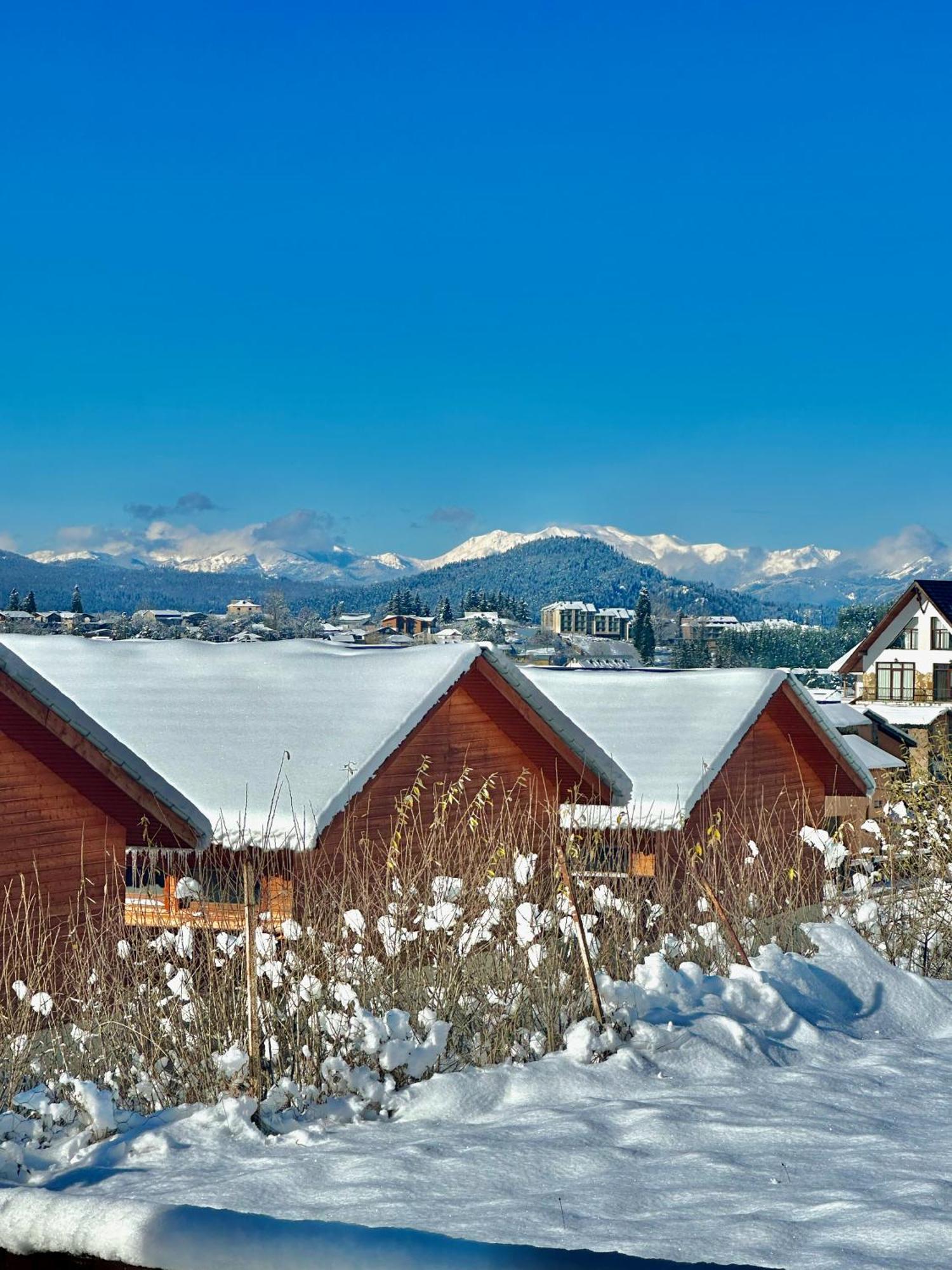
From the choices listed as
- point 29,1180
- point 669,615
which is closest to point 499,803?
point 29,1180

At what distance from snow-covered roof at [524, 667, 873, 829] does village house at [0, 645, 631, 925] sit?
3.37ft

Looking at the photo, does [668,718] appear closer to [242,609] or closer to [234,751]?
[234,751]

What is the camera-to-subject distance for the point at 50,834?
39.2ft

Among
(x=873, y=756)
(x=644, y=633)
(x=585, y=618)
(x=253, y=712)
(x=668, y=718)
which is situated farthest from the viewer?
(x=585, y=618)

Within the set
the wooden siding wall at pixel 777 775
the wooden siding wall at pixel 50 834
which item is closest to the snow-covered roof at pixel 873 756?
the wooden siding wall at pixel 777 775

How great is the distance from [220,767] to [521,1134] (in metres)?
8.99

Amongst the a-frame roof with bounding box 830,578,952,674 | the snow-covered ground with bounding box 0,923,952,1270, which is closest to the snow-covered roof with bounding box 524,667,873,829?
the snow-covered ground with bounding box 0,923,952,1270

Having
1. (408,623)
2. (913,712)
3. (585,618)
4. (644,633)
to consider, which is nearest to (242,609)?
(408,623)

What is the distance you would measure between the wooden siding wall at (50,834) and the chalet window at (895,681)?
50068 millimetres

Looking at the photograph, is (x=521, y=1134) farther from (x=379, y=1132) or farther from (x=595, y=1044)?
(x=595, y=1044)

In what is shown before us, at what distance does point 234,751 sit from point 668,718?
7135 mm

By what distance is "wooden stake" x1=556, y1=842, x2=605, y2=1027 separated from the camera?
20.8 ft

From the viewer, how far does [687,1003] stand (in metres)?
6.75

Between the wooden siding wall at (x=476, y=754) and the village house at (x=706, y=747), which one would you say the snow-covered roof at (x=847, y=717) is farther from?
the wooden siding wall at (x=476, y=754)
